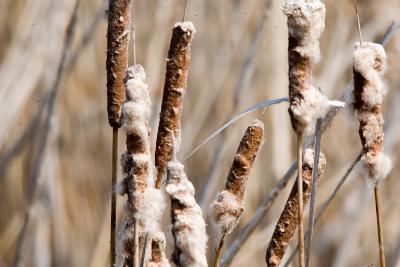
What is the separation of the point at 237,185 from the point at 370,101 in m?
0.16

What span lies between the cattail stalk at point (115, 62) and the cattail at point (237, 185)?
12cm

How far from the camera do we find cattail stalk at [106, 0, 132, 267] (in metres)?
0.84

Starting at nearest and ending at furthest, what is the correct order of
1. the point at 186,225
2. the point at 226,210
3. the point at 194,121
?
the point at 186,225 < the point at 226,210 < the point at 194,121

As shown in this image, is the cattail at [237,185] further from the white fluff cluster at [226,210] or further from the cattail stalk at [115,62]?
the cattail stalk at [115,62]

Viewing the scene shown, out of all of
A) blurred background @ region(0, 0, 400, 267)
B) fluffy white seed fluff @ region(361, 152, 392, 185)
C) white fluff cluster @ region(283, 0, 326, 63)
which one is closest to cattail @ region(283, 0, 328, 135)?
white fluff cluster @ region(283, 0, 326, 63)

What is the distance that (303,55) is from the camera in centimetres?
70

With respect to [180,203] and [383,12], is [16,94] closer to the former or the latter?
[180,203]

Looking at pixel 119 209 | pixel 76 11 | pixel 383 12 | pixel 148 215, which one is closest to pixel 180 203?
pixel 148 215

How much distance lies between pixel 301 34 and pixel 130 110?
0.18 meters

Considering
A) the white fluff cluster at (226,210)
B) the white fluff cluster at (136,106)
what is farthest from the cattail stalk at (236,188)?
the white fluff cluster at (136,106)

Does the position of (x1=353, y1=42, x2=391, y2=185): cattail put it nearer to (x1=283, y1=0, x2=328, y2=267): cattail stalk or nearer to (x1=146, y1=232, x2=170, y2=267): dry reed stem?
(x1=283, y1=0, x2=328, y2=267): cattail stalk

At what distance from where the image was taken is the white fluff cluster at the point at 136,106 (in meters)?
0.75

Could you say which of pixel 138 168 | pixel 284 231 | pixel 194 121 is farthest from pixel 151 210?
pixel 194 121

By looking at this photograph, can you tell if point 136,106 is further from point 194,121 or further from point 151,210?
point 194,121
